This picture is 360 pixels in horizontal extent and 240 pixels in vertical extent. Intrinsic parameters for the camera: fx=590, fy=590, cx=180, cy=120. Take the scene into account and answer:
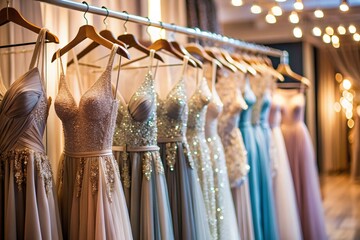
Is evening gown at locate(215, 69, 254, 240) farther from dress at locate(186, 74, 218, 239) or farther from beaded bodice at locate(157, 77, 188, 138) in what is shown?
beaded bodice at locate(157, 77, 188, 138)

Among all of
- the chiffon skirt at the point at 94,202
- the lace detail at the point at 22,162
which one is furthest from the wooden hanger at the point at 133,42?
the lace detail at the point at 22,162

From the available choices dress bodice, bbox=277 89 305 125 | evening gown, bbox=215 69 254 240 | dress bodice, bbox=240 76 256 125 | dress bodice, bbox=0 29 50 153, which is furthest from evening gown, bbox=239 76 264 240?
dress bodice, bbox=0 29 50 153

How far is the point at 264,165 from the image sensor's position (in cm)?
407

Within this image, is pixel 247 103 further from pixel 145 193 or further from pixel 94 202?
pixel 94 202

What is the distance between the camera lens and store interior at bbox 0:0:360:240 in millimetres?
2182

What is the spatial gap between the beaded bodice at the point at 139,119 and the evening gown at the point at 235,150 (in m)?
1.08

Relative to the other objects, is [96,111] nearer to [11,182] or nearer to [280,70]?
[11,182]

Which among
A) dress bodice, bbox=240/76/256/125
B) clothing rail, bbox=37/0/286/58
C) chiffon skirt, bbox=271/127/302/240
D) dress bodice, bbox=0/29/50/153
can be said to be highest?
clothing rail, bbox=37/0/286/58

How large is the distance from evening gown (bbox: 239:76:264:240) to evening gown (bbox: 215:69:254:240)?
0.51 feet

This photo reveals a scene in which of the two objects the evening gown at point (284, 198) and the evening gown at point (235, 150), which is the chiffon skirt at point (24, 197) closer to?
the evening gown at point (235, 150)

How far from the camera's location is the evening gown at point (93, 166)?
90.6 inches

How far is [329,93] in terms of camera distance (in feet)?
40.0

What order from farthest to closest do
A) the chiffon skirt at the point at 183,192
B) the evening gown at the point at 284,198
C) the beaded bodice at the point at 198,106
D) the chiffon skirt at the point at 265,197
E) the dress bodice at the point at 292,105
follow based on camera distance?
the dress bodice at the point at 292,105
the evening gown at the point at 284,198
the chiffon skirt at the point at 265,197
the beaded bodice at the point at 198,106
the chiffon skirt at the point at 183,192

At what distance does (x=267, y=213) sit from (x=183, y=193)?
141 centimetres
